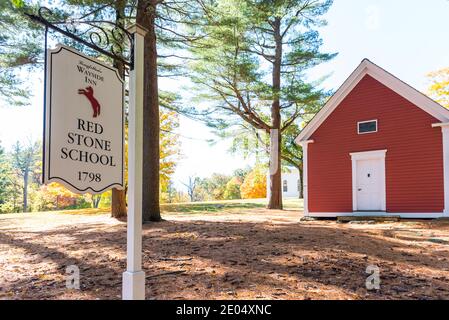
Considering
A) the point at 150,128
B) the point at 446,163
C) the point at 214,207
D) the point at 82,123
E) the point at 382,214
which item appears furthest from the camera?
the point at 214,207

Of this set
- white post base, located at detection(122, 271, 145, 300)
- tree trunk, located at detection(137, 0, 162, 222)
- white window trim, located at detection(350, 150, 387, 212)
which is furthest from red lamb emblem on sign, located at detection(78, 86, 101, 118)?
white window trim, located at detection(350, 150, 387, 212)

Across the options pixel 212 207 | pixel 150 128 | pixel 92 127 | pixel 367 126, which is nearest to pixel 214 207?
pixel 212 207

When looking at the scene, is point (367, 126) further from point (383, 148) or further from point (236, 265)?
point (236, 265)

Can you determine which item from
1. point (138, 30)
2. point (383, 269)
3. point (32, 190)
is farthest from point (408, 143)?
point (32, 190)

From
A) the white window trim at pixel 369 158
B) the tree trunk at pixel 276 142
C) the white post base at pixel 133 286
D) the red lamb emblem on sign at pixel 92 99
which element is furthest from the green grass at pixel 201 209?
the red lamb emblem on sign at pixel 92 99

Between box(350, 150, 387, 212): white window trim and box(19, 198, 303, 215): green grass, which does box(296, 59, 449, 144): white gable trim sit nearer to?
box(350, 150, 387, 212): white window trim

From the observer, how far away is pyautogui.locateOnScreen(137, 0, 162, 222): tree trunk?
9117mm

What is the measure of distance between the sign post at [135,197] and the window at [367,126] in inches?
425

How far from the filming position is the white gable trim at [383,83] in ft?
35.3

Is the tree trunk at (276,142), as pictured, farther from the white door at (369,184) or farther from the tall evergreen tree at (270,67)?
the white door at (369,184)

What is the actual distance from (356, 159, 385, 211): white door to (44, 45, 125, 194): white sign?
428 inches

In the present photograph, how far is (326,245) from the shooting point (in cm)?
581

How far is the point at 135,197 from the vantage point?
10.0 feet

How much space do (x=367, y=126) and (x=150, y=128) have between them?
7965mm
